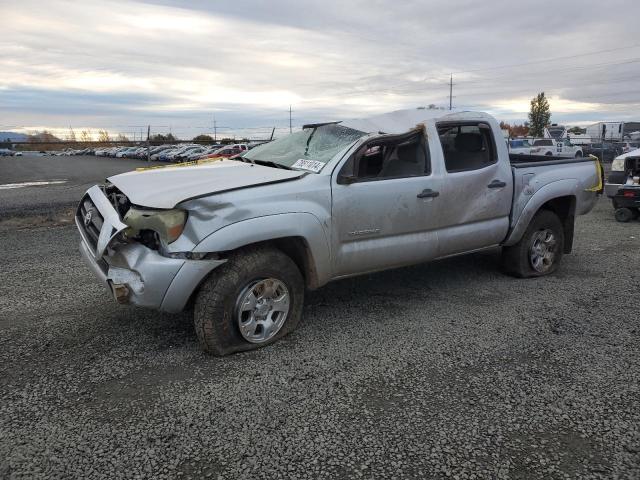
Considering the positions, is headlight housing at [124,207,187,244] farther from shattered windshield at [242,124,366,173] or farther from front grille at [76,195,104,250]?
shattered windshield at [242,124,366,173]

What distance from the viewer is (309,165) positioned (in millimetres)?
4137

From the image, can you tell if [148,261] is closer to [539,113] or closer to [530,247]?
[530,247]

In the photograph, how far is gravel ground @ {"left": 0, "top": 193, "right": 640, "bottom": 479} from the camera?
2.58 meters

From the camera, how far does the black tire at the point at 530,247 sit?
17.9 ft

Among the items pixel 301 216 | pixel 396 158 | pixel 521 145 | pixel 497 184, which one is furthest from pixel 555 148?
pixel 301 216

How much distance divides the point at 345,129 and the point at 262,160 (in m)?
0.81

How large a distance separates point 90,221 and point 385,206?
236 centimetres

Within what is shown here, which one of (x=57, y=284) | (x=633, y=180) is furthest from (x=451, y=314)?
(x=633, y=180)

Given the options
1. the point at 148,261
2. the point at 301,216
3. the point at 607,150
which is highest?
the point at 607,150

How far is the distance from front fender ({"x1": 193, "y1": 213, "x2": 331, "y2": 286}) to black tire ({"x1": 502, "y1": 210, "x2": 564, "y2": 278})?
98.5 inches

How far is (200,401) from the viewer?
122 inches

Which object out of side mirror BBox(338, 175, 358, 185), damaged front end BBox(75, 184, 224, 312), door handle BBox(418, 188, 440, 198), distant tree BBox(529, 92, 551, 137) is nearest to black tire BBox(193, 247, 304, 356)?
damaged front end BBox(75, 184, 224, 312)

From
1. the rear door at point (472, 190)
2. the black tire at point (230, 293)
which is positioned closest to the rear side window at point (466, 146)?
the rear door at point (472, 190)

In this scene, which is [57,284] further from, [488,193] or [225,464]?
[488,193]
